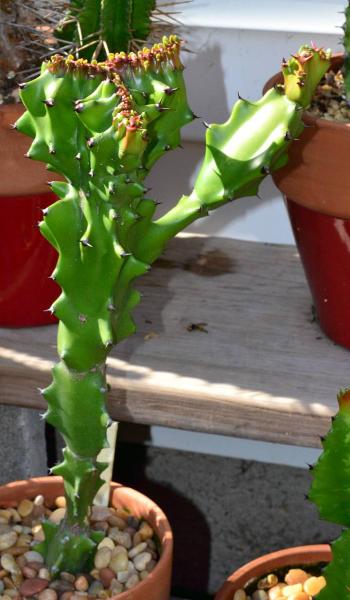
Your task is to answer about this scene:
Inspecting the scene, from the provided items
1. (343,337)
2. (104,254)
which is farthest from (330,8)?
(104,254)

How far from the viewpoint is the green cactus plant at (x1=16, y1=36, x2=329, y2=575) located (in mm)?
678

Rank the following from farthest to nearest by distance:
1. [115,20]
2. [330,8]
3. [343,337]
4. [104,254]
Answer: [330,8], [343,337], [115,20], [104,254]

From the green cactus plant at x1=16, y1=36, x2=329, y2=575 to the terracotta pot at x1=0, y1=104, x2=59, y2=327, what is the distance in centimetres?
19

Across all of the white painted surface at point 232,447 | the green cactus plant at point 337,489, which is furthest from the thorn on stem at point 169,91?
the white painted surface at point 232,447

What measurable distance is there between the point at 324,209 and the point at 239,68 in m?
0.35

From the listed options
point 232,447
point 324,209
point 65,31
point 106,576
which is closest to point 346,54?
point 324,209

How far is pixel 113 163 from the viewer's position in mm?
671

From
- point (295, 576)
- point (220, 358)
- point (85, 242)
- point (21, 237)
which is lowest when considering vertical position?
point (295, 576)

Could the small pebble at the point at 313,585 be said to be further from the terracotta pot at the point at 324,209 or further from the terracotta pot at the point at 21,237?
the terracotta pot at the point at 21,237

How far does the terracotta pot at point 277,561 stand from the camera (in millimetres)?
954

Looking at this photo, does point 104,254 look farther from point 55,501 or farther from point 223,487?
point 223,487

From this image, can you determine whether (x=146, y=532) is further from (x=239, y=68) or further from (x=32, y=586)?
(x=239, y=68)

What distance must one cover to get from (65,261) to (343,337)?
0.36m

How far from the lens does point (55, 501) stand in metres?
0.98
